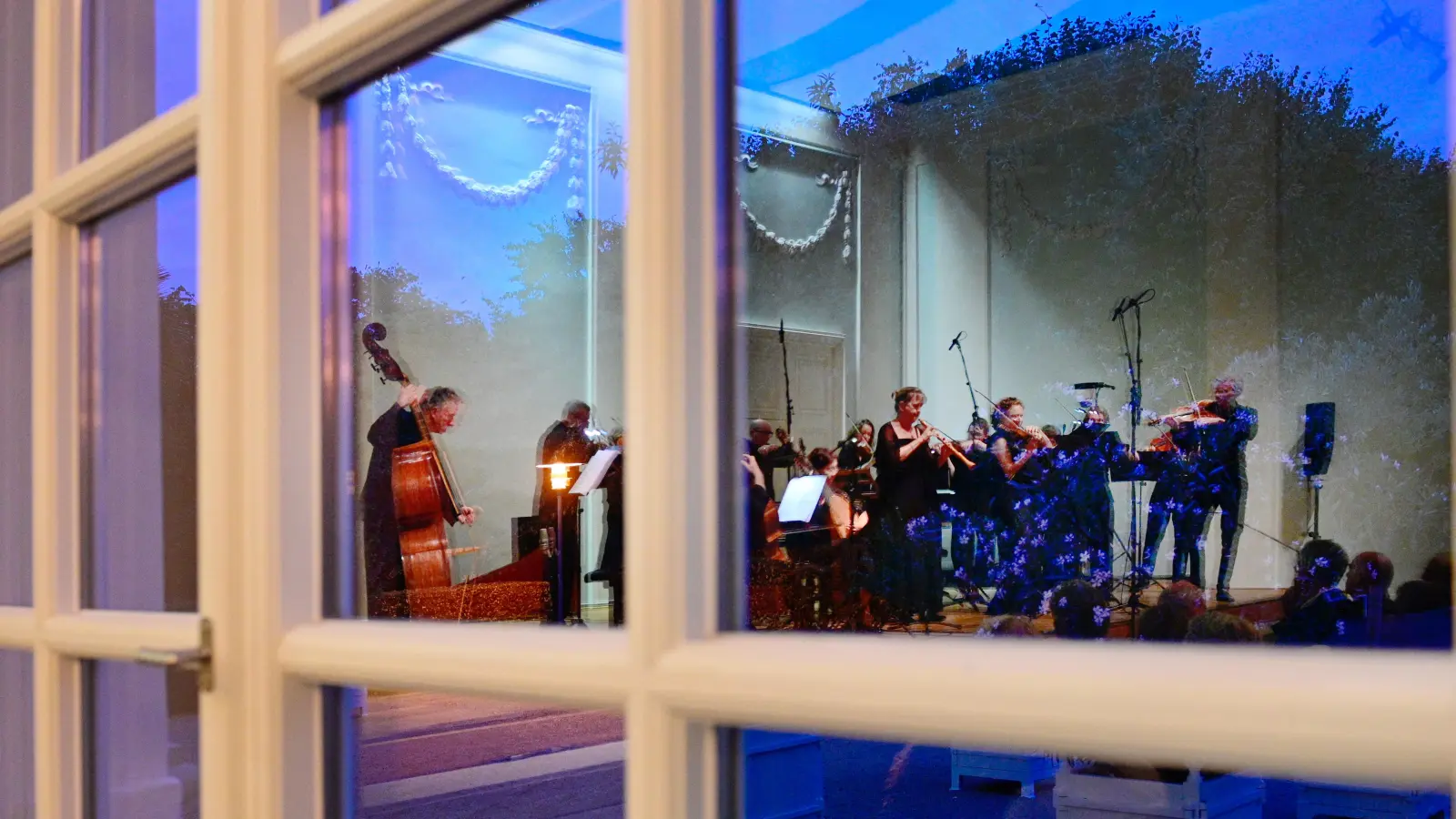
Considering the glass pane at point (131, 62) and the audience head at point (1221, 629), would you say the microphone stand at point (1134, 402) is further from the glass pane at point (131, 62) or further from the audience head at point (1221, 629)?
the glass pane at point (131, 62)

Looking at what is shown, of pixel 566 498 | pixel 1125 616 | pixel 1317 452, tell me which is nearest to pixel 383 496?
pixel 566 498

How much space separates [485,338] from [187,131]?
0.19 m

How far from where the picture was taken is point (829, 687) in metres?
0.29

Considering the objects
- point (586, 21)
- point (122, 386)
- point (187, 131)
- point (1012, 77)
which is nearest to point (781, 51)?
point (586, 21)

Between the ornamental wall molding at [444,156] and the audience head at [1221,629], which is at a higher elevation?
the ornamental wall molding at [444,156]

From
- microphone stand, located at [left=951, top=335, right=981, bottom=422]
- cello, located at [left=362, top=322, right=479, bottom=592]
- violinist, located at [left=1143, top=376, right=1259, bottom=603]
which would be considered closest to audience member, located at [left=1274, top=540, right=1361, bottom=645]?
cello, located at [left=362, top=322, right=479, bottom=592]

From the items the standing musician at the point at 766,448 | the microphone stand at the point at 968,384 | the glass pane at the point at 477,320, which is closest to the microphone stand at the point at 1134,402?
the standing musician at the point at 766,448

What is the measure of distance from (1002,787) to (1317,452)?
162 cm

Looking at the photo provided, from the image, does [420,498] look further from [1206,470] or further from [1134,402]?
[1134,402]

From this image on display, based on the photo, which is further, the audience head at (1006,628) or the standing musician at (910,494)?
the standing musician at (910,494)

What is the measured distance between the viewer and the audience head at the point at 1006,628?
0.30 metres

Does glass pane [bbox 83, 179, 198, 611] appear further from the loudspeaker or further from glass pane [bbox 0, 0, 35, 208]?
the loudspeaker

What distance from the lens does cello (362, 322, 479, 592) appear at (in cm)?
53

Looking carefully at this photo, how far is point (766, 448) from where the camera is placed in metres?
0.38
